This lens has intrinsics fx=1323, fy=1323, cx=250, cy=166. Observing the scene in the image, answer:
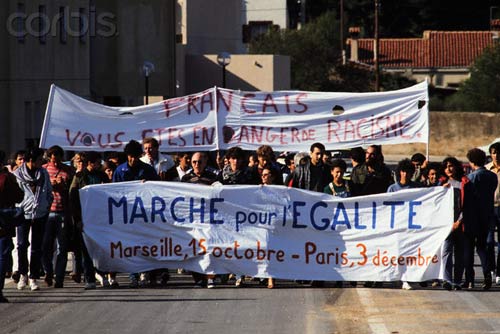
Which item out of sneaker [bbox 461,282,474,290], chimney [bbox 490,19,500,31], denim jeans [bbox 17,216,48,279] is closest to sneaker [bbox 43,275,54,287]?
denim jeans [bbox 17,216,48,279]

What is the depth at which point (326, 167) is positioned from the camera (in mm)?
17547

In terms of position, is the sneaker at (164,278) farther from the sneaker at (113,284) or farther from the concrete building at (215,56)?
the concrete building at (215,56)

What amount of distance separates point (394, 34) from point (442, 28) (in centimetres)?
372

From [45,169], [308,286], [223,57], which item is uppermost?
[223,57]

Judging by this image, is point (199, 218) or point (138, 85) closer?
point (199, 218)

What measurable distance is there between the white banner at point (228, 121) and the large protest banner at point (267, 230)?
9.76 ft

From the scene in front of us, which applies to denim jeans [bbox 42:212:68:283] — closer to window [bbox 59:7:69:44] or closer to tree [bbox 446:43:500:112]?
window [bbox 59:7:69:44]

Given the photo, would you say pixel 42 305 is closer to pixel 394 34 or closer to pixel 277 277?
pixel 277 277

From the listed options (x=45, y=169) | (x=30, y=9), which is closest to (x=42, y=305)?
(x=45, y=169)

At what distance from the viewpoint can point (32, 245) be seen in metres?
17.1

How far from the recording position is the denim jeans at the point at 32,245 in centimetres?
1675

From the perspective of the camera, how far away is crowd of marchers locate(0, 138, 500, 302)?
16.7 metres

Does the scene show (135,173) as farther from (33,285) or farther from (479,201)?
(479,201)

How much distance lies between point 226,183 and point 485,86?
196 ft
